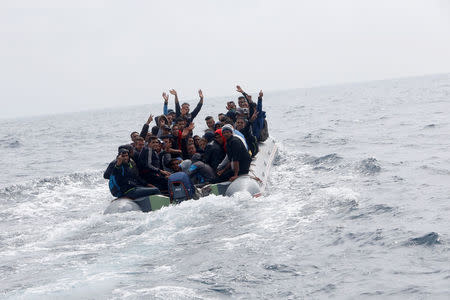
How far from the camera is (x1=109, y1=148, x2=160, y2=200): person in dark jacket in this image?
830cm

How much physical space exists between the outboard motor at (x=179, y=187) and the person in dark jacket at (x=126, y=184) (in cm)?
47

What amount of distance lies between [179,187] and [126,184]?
96cm

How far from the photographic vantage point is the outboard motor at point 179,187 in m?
8.21

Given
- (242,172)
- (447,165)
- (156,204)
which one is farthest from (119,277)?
(447,165)

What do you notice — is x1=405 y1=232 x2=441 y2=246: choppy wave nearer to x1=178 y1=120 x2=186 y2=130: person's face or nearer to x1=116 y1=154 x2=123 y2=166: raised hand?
x1=116 y1=154 x2=123 y2=166: raised hand

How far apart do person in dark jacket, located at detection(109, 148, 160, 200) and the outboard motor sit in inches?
18.5

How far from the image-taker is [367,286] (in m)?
4.61

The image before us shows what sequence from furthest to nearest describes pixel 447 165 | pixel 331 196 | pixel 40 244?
pixel 447 165 → pixel 331 196 → pixel 40 244

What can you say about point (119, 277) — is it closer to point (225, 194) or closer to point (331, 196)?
point (225, 194)

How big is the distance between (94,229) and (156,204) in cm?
124

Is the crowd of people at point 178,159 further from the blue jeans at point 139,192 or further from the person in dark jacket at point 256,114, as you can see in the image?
the person in dark jacket at point 256,114

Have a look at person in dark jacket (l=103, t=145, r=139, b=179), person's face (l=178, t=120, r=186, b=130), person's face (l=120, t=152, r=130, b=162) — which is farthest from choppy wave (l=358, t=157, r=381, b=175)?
person's face (l=120, t=152, r=130, b=162)

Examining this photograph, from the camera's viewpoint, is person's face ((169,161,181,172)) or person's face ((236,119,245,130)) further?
person's face ((236,119,245,130))

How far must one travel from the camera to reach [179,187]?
824cm
